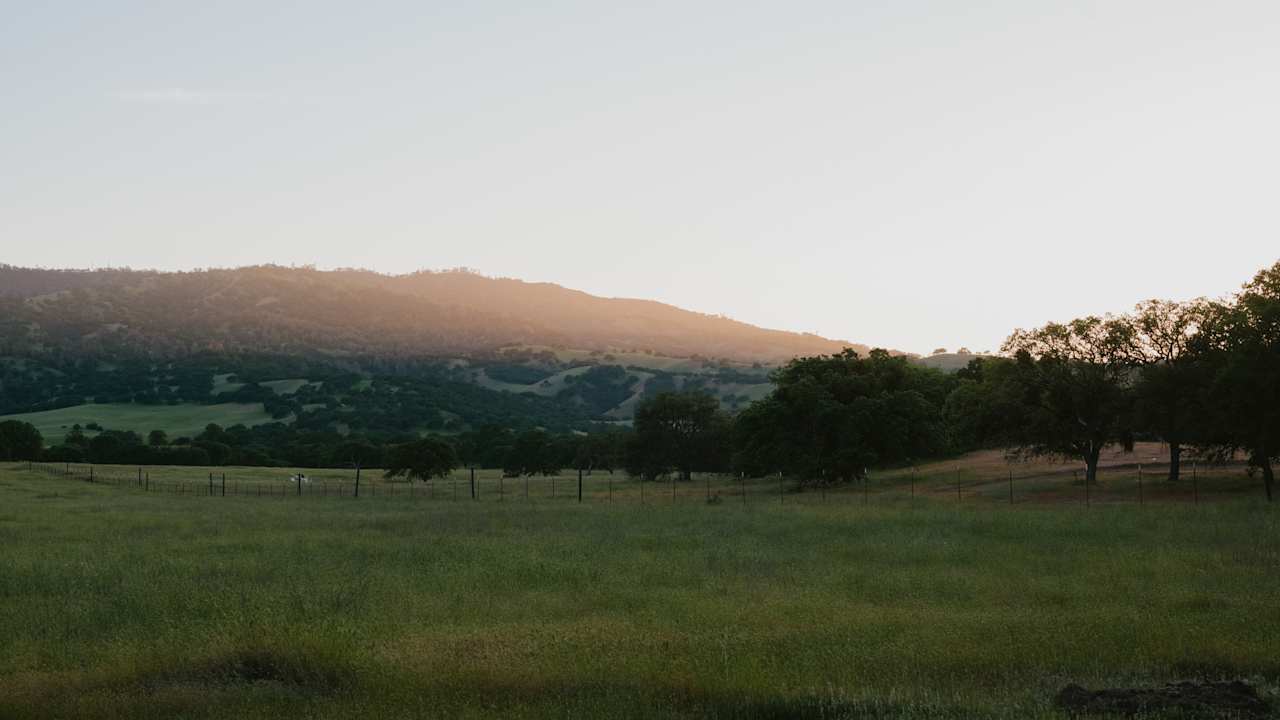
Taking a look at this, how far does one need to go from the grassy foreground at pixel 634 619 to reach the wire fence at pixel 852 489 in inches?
786

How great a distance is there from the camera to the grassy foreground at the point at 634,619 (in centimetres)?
1302

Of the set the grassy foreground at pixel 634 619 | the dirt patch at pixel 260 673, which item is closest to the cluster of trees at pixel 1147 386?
the grassy foreground at pixel 634 619

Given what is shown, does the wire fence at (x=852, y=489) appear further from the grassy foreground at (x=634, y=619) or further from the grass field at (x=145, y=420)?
the grass field at (x=145, y=420)

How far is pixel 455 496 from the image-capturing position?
70.4 meters

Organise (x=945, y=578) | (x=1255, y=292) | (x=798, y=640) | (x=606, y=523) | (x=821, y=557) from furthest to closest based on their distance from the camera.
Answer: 1. (x=1255, y=292)
2. (x=606, y=523)
3. (x=821, y=557)
4. (x=945, y=578)
5. (x=798, y=640)

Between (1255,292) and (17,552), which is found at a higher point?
(1255,292)

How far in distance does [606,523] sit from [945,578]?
1896 centimetres

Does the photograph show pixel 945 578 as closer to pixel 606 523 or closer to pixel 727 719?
pixel 727 719

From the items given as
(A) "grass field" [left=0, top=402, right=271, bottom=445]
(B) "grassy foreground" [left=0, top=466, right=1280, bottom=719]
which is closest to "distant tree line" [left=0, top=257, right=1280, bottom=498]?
(B) "grassy foreground" [left=0, top=466, right=1280, bottom=719]

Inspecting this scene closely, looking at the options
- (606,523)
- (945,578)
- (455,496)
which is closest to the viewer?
(945,578)

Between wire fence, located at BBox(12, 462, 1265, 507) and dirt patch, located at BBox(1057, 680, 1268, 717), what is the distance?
3636 cm

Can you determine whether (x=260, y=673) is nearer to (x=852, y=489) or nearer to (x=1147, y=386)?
(x=1147, y=386)

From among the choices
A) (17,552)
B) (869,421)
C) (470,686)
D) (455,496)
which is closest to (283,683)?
(470,686)

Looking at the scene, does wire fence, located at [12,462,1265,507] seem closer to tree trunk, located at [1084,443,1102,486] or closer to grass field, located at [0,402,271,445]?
tree trunk, located at [1084,443,1102,486]
